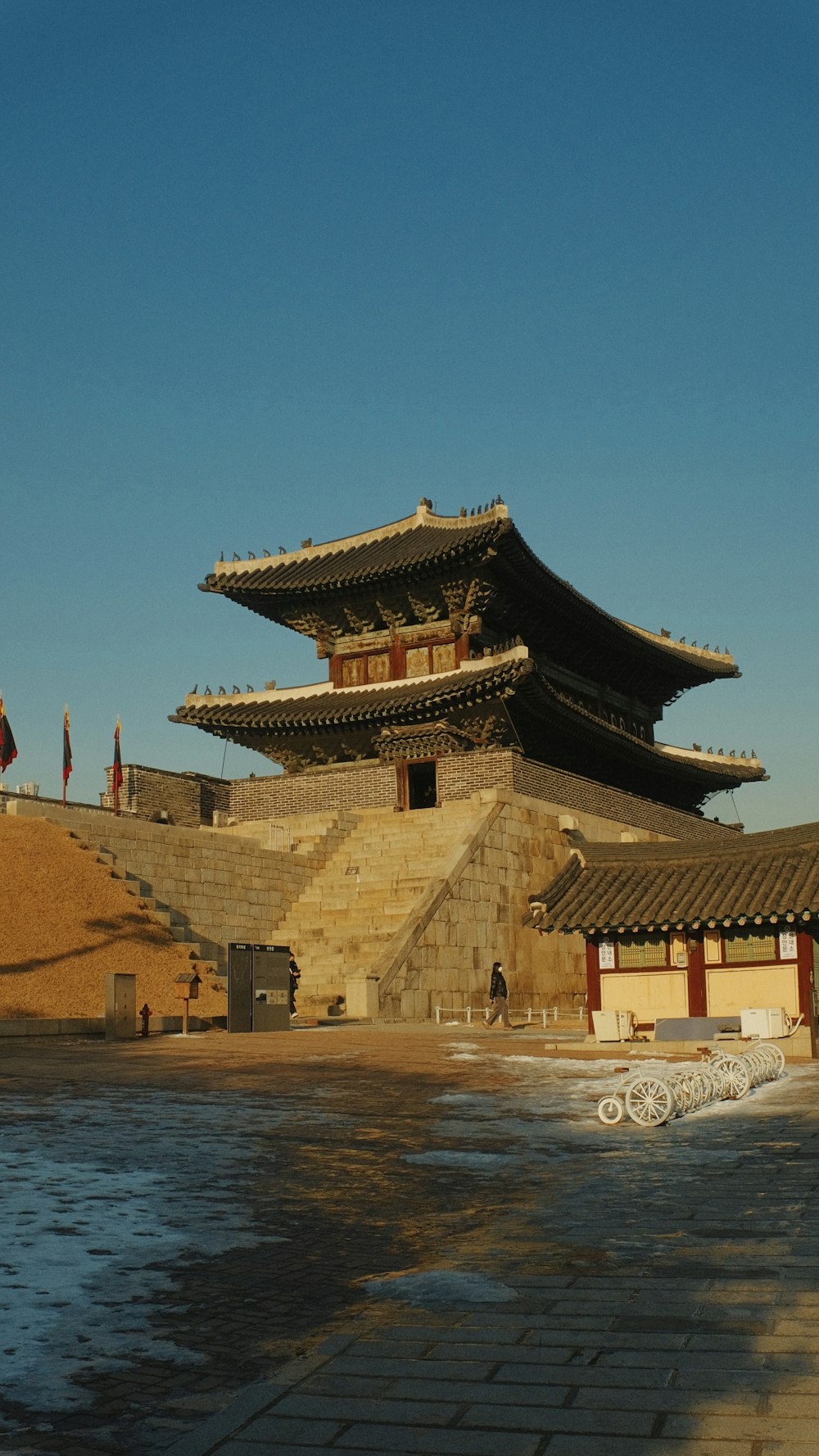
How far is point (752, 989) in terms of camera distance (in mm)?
21109

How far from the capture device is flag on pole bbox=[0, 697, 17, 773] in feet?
106

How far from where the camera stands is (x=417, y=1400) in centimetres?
431

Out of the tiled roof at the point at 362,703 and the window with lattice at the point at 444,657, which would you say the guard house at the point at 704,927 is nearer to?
the tiled roof at the point at 362,703

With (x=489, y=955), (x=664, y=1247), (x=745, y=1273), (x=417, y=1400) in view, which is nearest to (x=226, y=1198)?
(x=664, y=1247)

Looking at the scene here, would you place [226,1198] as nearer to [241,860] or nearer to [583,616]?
[241,860]

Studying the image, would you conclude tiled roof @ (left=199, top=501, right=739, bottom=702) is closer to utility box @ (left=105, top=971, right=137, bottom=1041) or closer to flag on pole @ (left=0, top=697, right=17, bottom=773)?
flag on pole @ (left=0, top=697, right=17, bottom=773)

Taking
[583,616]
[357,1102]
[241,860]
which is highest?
[583,616]

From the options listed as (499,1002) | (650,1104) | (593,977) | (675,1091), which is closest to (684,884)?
(593,977)

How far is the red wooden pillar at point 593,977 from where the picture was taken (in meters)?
22.4

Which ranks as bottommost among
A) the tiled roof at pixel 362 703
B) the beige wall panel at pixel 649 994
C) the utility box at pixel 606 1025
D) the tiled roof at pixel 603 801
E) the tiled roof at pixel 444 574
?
the utility box at pixel 606 1025

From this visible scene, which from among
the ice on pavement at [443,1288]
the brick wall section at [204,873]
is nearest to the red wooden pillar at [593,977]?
the brick wall section at [204,873]

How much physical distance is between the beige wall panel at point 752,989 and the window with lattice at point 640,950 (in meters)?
0.90

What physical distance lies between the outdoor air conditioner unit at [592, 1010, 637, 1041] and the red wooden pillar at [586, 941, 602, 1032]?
1.33 metres

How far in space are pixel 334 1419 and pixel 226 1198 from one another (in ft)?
13.8
